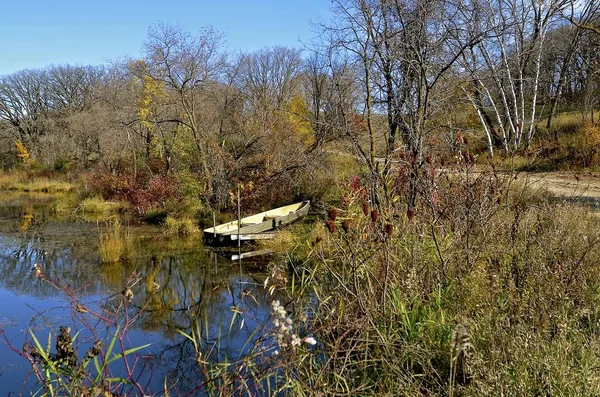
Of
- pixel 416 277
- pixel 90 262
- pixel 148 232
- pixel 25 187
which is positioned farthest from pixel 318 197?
pixel 25 187

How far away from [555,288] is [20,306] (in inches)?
345

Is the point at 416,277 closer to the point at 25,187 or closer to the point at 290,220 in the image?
the point at 290,220

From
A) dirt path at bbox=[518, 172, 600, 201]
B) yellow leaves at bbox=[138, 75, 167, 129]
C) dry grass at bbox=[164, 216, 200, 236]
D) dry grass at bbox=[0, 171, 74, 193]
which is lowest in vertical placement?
dry grass at bbox=[164, 216, 200, 236]

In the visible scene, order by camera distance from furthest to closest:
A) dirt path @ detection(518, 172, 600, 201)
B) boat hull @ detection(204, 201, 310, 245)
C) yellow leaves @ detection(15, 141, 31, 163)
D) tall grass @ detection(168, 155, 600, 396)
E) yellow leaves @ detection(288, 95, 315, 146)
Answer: yellow leaves @ detection(15, 141, 31, 163), yellow leaves @ detection(288, 95, 315, 146), boat hull @ detection(204, 201, 310, 245), dirt path @ detection(518, 172, 600, 201), tall grass @ detection(168, 155, 600, 396)

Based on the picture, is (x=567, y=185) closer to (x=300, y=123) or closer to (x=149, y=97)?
(x=300, y=123)

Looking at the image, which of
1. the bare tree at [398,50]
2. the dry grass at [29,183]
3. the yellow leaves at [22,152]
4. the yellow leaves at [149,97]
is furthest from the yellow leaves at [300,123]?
the yellow leaves at [22,152]

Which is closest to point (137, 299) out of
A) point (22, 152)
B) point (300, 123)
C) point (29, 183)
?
point (300, 123)

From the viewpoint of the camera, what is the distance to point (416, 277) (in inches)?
178

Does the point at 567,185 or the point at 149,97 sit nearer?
the point at 567,185

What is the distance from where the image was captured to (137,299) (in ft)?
31.4

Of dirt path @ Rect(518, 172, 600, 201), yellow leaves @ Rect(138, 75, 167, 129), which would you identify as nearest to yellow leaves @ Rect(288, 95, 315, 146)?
dirt path @ Rect(518, 172, 600, 201)

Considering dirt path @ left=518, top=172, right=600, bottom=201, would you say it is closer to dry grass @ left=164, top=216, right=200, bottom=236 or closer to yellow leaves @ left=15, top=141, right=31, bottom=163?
dry grass @ left=164, top=216, right=200, bottom=236

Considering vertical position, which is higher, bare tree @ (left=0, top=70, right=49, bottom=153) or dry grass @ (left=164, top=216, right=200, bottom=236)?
bare tree @ (left=0, top=70, right=49, bottom=153)

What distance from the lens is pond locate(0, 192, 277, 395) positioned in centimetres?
616
